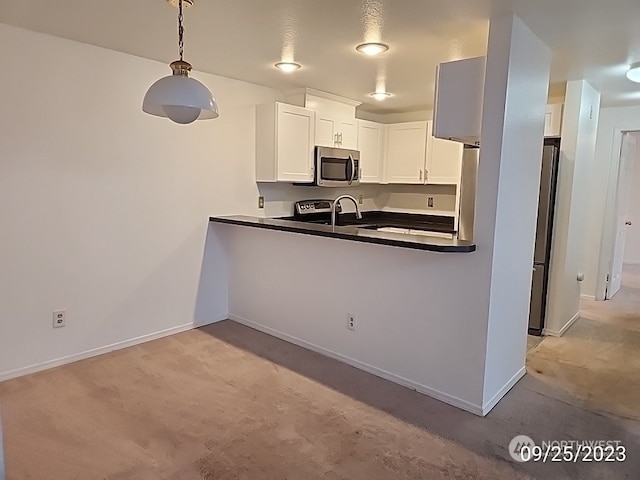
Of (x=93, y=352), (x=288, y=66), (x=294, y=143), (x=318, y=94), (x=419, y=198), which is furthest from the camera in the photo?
(x=419, y=198)

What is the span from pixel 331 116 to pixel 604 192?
10.9 feet

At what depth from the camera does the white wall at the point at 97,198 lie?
9.30 feet

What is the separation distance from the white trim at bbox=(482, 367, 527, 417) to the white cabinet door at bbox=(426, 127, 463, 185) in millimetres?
2408

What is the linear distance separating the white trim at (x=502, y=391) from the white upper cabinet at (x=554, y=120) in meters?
2.15

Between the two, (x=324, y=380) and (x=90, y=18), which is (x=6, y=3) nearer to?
(x=90, y=18)

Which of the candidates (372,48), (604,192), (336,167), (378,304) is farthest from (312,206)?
(604,192)

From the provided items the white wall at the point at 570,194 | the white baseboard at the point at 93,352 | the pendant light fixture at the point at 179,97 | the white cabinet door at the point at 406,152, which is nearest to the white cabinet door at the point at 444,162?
the white cabinet door at the point at 406,152

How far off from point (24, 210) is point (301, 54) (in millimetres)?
2182

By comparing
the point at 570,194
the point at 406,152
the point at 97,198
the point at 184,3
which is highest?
the point at 184,3

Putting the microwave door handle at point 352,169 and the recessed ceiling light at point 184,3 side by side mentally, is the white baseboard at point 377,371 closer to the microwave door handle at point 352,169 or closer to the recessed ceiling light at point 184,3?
the microwave door handle at point 352,169

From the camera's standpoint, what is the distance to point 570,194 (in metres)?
3.84

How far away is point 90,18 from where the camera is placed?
99.6 inches

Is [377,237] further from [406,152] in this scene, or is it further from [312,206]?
[406,152]

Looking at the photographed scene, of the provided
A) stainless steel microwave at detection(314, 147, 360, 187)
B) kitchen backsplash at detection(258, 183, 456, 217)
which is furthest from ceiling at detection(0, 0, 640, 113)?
kitchen backsplash at detection(258, 183, 456, 217)
